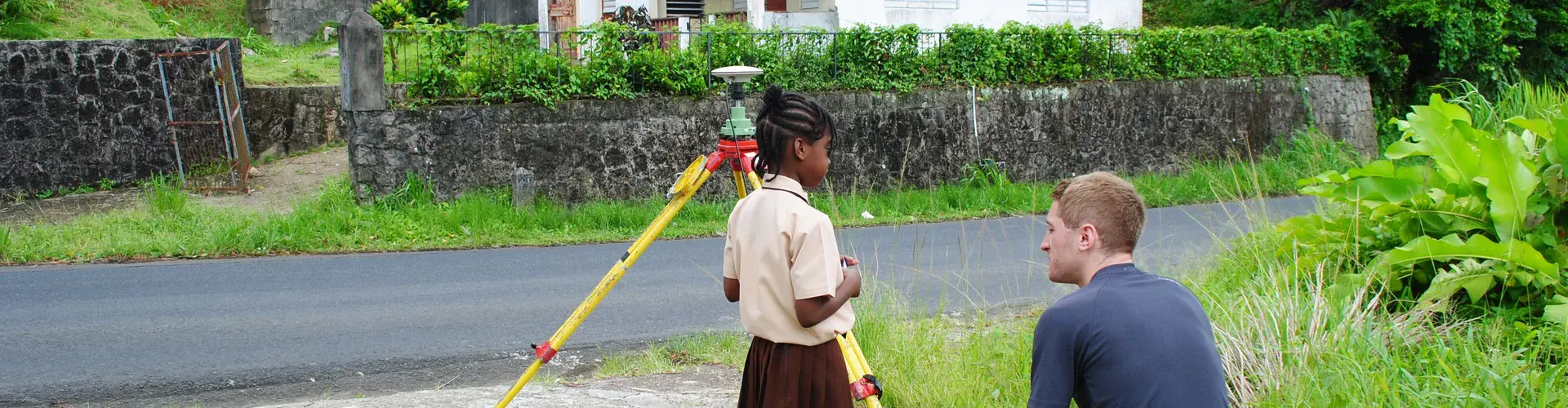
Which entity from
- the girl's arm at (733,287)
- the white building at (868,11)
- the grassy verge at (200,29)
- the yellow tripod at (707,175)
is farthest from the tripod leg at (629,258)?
the grassy verge at (200,29)

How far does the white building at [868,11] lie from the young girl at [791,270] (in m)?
12.9

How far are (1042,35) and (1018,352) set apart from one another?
33.7 ft

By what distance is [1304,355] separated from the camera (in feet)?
13.7

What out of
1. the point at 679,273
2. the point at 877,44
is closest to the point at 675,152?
the point at 877,44

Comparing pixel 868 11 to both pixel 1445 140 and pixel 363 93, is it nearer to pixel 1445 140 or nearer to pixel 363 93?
pixel 363 93

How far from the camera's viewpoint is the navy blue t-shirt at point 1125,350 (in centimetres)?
236

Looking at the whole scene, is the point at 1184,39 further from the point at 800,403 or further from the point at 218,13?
the point at 218,13

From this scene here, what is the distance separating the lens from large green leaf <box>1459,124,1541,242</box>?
185 inches

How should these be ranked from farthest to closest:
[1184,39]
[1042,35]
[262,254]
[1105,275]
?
[1184,39]
[1042,35]
[262,254]
[1105,275]

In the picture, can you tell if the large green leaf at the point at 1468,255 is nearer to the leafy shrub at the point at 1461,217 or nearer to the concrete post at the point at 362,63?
the leafy shrub at the point at 1461,217

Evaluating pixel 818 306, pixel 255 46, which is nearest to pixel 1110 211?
pixel 818 306

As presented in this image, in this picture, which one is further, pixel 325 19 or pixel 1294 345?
pixel 325 19

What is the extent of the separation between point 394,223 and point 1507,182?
873 cm

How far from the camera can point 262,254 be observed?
965cm
